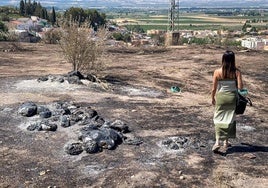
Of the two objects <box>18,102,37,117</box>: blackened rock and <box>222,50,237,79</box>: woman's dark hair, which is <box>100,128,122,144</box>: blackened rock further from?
<box>222,50,237,79</box>: woman's dark hair

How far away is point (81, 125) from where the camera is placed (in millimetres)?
7723

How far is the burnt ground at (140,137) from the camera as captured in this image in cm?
575

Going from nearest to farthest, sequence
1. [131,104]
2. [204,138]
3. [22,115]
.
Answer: [204,138] < [22,115] < [131,104]

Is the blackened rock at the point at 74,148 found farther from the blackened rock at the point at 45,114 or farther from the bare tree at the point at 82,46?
the bare tree at the point at 82,46

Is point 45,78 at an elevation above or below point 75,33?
below

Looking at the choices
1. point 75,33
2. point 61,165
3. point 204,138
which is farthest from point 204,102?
point 61,165

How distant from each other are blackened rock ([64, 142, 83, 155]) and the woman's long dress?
6.84 ft

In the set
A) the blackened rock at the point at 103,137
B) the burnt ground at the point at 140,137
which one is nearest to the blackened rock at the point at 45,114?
the burnt ground at the point at 140,137

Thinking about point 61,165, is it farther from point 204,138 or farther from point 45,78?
point 45,78

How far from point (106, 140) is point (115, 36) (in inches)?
1482

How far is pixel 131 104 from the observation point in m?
9.66

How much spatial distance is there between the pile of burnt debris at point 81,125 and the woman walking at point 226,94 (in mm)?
1435

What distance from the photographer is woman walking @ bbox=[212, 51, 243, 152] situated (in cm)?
605

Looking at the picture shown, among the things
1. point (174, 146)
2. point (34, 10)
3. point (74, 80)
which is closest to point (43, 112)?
point (174, 146)
